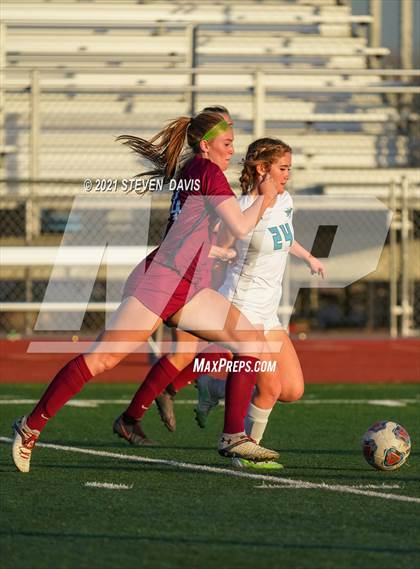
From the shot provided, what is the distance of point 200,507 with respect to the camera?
536 centimetres

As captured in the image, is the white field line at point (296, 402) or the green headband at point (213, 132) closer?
the green headband at point (213, 132)

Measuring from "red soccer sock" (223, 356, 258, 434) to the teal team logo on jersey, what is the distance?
2.17ft

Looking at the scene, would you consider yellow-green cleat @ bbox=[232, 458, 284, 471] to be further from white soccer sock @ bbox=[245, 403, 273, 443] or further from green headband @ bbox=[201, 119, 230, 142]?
green headband @ bbox=[201, 119, 230, 142]

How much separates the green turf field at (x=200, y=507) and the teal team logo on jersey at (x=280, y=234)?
1171 mm

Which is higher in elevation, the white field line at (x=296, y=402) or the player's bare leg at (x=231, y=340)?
the player's bare leg at (x=231, y=340)

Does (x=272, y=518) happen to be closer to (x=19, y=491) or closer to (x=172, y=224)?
(x=19, y=491)

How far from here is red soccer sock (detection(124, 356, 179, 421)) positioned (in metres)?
7.22

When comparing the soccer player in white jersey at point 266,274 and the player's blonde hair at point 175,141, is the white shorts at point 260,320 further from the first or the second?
the player's blonde hair at point 175,141

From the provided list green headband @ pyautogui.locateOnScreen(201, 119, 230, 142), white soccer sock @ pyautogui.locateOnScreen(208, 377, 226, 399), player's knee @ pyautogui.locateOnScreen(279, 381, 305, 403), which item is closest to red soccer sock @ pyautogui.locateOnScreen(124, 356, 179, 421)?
white soccer sock @ pyautogui.locateOnScreen(208, 377, 226, 399)

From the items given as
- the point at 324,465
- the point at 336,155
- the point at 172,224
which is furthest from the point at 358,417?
the point at 336,155

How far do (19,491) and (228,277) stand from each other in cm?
192

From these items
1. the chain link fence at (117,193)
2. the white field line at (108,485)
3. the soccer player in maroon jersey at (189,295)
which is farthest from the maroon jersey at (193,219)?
the chain link fence at (117,193)

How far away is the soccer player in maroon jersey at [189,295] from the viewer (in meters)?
6.40

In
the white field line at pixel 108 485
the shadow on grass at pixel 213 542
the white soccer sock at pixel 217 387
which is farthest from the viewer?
the white soccer sock at pixel 217 387
